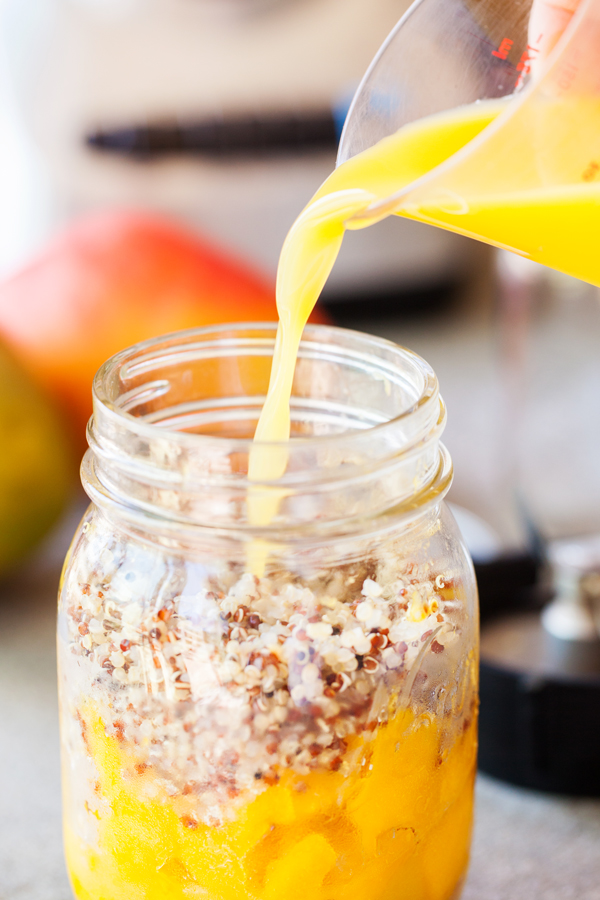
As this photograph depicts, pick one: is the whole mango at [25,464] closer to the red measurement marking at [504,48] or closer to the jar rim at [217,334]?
the jar rim at [217,334]

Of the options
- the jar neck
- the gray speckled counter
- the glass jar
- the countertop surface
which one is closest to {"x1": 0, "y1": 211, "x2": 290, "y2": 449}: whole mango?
the countertop surface

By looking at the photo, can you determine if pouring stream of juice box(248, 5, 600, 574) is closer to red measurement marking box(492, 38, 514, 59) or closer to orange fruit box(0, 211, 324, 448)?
red measurement marking box(492, 38, 514, 59)

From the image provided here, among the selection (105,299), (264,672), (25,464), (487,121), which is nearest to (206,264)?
(105,299)

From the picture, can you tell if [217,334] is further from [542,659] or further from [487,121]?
[542,659]

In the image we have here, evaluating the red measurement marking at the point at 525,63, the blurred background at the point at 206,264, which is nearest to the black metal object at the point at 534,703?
the blurred background at the point at 206,264

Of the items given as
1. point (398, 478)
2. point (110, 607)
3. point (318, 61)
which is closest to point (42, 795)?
point (110, 607)

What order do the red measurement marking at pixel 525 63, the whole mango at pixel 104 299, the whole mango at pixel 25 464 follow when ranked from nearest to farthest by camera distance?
the red measurement marking at pixel 525 63
the whole mango at pixel 25 464
the whole mango at pixel 104 299
